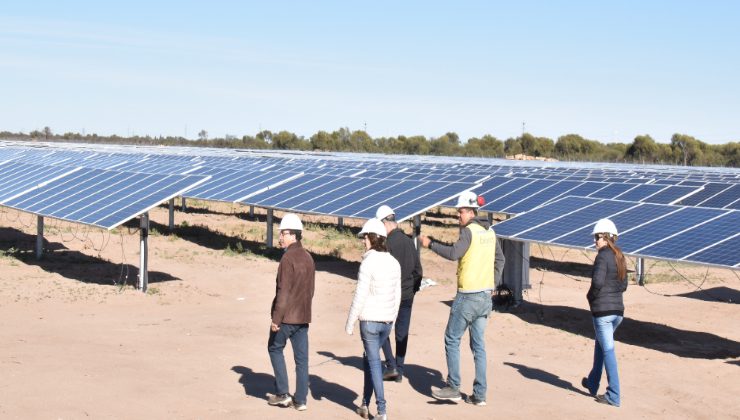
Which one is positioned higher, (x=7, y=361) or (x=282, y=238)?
(x=282, y=238)

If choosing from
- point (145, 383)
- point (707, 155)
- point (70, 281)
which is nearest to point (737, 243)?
point (145, 383)

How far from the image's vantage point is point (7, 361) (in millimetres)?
11148

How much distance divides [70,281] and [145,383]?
8.49 m

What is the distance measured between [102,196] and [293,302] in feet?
38.2

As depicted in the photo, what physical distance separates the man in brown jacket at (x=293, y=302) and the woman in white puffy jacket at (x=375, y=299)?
0.47 meters

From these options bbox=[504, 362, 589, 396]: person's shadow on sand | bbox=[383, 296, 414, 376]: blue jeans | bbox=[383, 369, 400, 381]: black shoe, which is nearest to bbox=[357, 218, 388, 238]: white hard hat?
bbox=[383, 296, 414, 376]: blue jeans

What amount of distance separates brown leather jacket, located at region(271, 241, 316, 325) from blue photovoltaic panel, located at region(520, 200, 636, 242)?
6.74 meters

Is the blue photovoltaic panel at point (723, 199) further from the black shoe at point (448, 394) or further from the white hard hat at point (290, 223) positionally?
the white hard hat at point (290, 223)

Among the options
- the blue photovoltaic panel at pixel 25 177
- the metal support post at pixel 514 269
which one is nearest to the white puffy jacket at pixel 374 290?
the metal support post at pixel 514 269

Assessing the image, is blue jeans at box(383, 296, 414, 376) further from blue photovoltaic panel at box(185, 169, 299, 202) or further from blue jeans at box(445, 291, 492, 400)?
blue photovoltaic panel at box(185, 169, 299, 202)

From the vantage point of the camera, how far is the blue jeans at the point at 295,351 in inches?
353

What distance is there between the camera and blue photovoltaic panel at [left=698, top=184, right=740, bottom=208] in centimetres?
2258

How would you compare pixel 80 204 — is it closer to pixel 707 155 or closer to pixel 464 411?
pixel 464 411

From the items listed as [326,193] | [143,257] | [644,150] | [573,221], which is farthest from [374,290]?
[644,150]
